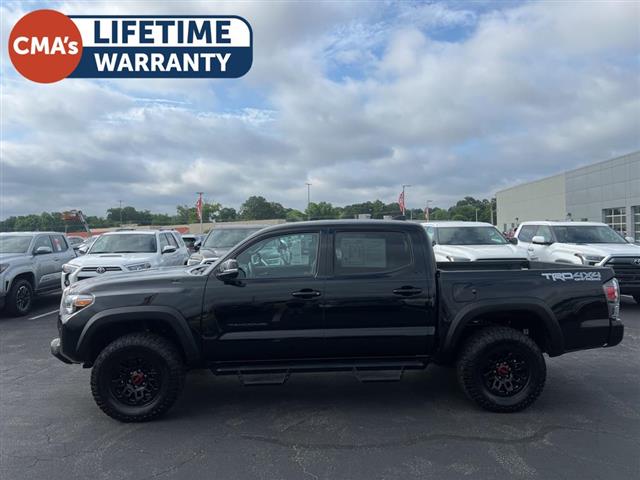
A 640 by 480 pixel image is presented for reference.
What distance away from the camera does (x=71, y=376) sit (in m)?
5.87

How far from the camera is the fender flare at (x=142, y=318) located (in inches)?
175

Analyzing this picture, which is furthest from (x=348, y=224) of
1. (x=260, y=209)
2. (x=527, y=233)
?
(x=260, y=209)

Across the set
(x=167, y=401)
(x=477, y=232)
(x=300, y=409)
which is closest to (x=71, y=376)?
(x=167, y=401)

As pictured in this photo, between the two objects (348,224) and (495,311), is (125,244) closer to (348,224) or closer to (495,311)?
(348,224)

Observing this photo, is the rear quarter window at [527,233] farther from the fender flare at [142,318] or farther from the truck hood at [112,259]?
the fender flare at [142,318]

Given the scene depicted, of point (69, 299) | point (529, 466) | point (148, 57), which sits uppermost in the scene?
point (148, 57)

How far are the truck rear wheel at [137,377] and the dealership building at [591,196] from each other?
2411 centimetres

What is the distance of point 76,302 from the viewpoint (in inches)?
180

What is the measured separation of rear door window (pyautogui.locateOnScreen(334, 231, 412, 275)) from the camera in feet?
15.5

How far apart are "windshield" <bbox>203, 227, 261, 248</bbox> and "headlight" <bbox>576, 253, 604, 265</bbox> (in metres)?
7.21

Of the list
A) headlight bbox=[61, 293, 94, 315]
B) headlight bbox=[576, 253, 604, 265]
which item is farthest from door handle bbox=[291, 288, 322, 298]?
headlight bbox=[576, 253, 604, 265]

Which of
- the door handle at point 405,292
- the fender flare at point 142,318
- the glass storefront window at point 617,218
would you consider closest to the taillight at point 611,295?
the door handle at point 405,292

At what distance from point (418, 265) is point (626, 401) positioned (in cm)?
249

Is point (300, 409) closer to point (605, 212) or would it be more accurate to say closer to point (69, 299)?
point (69, 299)
